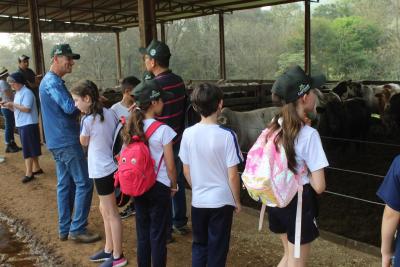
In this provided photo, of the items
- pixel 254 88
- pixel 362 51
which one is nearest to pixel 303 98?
pixel 254 88

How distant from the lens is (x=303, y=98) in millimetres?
2059

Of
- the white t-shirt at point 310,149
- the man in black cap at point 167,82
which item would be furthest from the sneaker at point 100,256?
the white t-shirt at point 310,149

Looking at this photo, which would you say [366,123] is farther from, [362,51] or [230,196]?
[362,51]

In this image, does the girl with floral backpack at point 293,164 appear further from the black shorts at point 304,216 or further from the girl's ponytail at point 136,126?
the girl's ponytail at point 136,126

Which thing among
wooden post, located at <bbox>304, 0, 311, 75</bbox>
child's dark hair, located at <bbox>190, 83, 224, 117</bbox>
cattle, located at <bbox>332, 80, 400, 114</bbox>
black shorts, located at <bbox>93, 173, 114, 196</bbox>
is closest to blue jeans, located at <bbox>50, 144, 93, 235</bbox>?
black shorts, located at <bbox>93, 173, 114, 196</bbox>

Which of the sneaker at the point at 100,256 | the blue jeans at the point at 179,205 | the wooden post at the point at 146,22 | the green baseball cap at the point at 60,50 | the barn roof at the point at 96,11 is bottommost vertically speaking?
the sneaker at the point at 100,256

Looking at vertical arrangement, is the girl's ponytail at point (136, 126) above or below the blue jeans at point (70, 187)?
above

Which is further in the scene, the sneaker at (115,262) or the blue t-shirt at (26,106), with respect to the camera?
the blue t-shirt at (26,106)

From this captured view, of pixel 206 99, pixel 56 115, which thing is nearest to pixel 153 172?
pixel 206 99

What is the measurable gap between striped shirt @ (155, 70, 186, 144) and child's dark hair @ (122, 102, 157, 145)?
663 mm

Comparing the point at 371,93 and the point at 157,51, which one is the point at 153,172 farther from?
the point at 371,93

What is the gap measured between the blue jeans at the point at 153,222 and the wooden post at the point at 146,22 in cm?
311

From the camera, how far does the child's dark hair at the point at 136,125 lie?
2.65m

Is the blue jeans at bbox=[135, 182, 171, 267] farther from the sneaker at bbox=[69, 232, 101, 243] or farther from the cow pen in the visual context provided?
the cow pen
